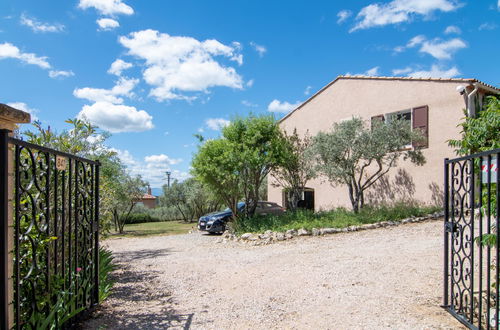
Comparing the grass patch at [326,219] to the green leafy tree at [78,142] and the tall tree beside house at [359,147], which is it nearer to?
the tall tree beside house at [359,147]

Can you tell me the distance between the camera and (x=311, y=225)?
1187cm

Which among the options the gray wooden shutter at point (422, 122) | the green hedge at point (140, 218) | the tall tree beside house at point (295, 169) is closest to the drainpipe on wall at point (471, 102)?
the gray wooden shutter at point (422, 122)

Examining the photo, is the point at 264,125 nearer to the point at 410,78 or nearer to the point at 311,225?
the point at 311,225

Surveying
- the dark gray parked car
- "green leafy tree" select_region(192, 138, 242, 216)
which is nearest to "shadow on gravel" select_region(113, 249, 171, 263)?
"green leafy tree" select_region(192, 138, 242, 216)

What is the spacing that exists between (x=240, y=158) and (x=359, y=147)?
173 inches

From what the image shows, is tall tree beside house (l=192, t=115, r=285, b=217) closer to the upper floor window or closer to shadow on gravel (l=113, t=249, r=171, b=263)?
shadow on gravel (l=113, t=249, r=171, b=263)

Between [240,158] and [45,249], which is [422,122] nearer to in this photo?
[240,158]

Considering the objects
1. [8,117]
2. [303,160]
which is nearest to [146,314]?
[8,117]

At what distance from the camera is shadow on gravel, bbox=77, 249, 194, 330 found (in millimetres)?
Answer: 4215

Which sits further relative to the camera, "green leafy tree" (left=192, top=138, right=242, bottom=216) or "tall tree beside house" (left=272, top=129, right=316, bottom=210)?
"tall tree beside house" (left=272, top=129, right=316, bottom=210)

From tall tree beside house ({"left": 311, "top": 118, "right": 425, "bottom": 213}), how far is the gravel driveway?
13.3ft

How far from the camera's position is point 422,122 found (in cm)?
1355

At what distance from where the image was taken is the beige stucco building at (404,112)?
12.6 m

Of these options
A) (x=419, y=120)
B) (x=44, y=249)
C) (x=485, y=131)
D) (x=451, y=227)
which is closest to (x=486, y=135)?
(x=485, y=131)
